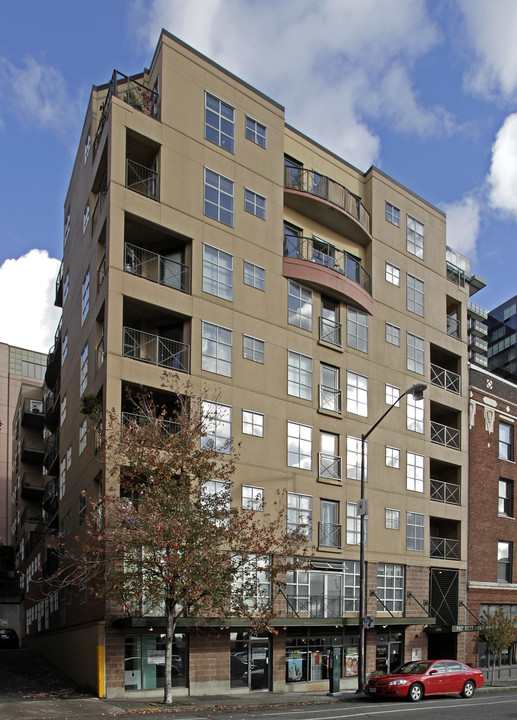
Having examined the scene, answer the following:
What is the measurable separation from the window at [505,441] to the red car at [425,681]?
17111mm

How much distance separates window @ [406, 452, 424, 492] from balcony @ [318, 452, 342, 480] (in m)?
4.63

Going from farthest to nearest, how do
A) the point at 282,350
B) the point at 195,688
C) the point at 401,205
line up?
1. the point at 401,205
2. the point at 282,350
3. the point at 195,688

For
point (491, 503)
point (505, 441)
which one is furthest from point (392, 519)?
point (505, 441)

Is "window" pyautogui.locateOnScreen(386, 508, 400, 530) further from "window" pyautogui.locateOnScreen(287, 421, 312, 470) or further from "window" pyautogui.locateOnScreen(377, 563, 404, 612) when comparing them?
"window" pyautogui.locateOnScreen(287, 421, 312, 470)

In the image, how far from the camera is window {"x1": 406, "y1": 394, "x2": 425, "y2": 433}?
35.1 metres

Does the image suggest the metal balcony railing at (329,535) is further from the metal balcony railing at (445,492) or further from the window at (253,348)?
the metal balcony railing at (445,492)

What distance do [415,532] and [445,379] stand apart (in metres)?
8.49

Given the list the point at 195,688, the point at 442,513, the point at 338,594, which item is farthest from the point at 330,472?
the point at 195,688

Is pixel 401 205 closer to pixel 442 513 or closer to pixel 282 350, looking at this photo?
pixel 282 350

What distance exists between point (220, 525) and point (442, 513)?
56.9 ft

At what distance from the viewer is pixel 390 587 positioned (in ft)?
106

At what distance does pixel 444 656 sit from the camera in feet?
116

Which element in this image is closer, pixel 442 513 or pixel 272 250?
pixel 272 250

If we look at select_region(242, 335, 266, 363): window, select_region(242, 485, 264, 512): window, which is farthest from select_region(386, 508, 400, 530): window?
select_region(242, 335, 266, 363): window
